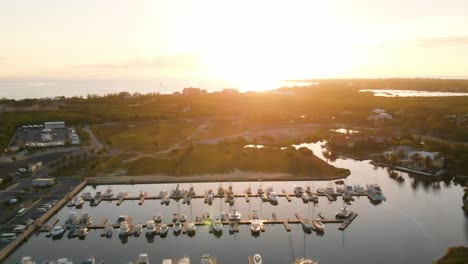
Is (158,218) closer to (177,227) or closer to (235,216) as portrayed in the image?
(177,227)

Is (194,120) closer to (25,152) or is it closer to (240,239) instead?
(25,152)

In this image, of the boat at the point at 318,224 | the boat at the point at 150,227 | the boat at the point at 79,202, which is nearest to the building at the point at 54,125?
the boat at the point at 79,202

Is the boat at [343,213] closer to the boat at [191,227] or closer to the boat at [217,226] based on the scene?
the boat at [217,226]

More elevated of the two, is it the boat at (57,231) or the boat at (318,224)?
the boat at (57,231)

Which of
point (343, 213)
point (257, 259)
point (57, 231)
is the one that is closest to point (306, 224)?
point (343, 213)

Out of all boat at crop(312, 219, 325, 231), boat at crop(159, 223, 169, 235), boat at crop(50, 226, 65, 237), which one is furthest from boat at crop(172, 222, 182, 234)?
boat at crop(312, 219, 325, 231)

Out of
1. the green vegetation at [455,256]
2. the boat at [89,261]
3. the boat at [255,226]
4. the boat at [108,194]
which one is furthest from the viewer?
the boat at [108,194]

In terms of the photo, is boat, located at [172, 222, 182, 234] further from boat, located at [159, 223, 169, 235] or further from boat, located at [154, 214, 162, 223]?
boat, located at [154, 214, 162, 223]
